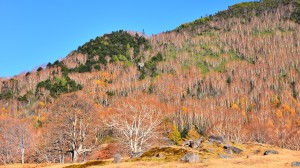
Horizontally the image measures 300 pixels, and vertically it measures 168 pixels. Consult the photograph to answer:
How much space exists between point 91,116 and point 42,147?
18.8 m

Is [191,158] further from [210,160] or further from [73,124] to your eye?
[73,124]

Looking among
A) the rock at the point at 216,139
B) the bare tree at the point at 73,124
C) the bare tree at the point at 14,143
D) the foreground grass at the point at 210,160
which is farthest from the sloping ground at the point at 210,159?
the bare tree at the point at 14,143

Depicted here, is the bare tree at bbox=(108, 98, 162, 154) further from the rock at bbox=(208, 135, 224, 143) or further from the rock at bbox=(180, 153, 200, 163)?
the rock at bbox=(180, 153, 200, 163)

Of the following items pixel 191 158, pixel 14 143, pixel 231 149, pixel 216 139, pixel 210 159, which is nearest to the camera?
pixel 191 158

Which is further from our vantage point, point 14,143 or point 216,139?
point 14,143

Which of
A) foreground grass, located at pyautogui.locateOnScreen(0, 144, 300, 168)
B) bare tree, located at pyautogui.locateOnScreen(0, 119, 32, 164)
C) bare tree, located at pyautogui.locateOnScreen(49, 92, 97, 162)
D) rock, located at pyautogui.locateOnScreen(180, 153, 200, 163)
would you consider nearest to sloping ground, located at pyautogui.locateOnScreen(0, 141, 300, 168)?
foreground grass, located at pyautogui.locateOnScreen(0, 144, 300, 168)

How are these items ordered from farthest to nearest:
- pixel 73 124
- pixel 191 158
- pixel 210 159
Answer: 1. pixel 73 124
2. pixel 210 159
3. pixel 191 158

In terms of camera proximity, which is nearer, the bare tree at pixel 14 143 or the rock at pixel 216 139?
the rock at pixel 216 139

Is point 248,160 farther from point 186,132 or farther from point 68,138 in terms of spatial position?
point 186,132

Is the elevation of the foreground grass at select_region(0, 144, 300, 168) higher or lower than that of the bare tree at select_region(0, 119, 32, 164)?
higher

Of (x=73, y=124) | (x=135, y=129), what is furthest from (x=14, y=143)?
(x=135, y=129)

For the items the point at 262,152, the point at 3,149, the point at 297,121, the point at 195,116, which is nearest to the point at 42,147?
the point at 3,149

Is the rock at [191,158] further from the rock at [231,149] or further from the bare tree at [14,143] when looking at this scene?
the bare tree at [14,143]

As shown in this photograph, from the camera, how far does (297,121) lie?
171750 millimetres
